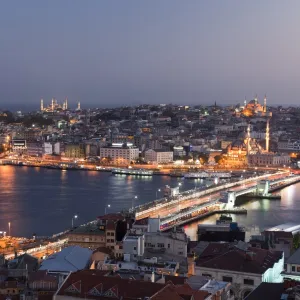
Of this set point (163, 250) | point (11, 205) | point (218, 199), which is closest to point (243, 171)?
A: point (218, 199)

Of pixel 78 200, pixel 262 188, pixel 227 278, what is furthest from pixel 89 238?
pixel 262 188

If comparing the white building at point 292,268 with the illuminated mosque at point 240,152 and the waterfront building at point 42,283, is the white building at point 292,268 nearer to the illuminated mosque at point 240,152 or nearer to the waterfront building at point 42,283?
the waterfront building at point 42,283

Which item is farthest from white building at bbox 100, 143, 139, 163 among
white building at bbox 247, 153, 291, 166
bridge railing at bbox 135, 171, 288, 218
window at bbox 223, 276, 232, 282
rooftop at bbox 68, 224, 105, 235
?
window at bbox 223, 276, 232, 282

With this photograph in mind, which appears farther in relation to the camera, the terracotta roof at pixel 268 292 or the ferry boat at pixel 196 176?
the ferry boat at pixel 196 176

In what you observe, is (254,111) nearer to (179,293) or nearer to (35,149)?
(35,149)

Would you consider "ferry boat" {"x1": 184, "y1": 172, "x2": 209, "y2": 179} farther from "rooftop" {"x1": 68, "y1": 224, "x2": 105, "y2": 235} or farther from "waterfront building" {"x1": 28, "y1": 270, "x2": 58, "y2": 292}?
"waterfront building" {"x1": 28, "y1": 270, "x2": 58, "y2": 292}

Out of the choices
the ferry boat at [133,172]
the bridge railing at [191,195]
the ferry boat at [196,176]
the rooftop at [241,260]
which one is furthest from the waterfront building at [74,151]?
the rooftop at [241,260]

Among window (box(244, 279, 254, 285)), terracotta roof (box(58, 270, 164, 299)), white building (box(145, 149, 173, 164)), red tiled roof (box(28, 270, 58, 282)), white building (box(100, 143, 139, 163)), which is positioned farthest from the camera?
white building (box(100, 143, 139, 163))
